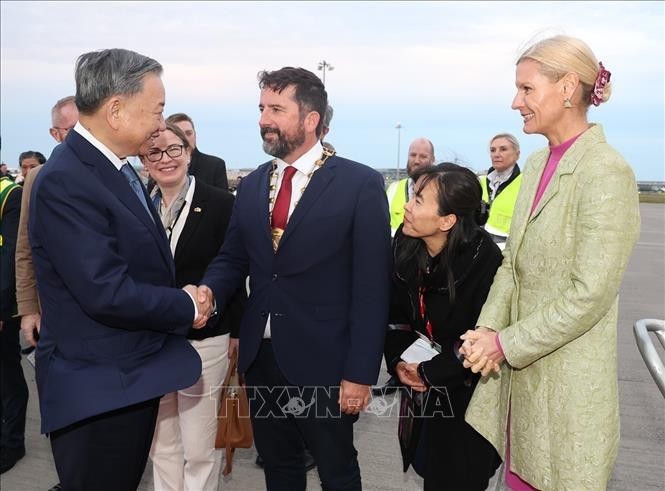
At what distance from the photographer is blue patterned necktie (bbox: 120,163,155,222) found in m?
2.35

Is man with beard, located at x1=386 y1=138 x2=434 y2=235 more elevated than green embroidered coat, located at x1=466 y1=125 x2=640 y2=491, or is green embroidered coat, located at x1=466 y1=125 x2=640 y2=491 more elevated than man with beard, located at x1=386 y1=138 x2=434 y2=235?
man with beard, located at x1=386 y1=138 x2=434 y2=235

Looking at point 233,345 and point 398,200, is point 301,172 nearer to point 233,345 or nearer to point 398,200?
point 233,345

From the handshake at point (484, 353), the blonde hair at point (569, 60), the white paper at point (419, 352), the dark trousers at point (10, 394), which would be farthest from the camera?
the dark trousers at point (10, 394)

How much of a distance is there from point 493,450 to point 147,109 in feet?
6.11

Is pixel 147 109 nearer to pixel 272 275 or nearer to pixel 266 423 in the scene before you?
pixel 272 275

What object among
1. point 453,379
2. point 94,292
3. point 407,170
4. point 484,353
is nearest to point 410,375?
point 453,379

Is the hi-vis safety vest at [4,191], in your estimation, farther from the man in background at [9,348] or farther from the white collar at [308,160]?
the white collar at [308,160]

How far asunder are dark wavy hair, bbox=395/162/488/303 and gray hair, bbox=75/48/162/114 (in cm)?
120

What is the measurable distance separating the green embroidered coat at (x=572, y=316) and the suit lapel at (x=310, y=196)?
0.81m

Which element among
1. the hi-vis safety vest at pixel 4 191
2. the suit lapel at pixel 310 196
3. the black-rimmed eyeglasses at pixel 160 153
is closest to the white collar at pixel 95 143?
the suit lapel at pixel 310 196

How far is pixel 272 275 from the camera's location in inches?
109

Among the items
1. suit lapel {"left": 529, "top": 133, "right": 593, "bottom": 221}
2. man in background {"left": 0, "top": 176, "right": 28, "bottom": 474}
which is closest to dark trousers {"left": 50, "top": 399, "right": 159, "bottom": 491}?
suit lapel {"left": 529, "top": 133, "right": 593, "bottom": 221}

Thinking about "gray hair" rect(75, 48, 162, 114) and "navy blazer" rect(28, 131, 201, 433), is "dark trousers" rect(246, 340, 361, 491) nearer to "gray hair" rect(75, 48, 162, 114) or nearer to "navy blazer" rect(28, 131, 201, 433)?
"navy blazer" rect(28, 131, 201, 433)

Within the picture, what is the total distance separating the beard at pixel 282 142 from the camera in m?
2.73
